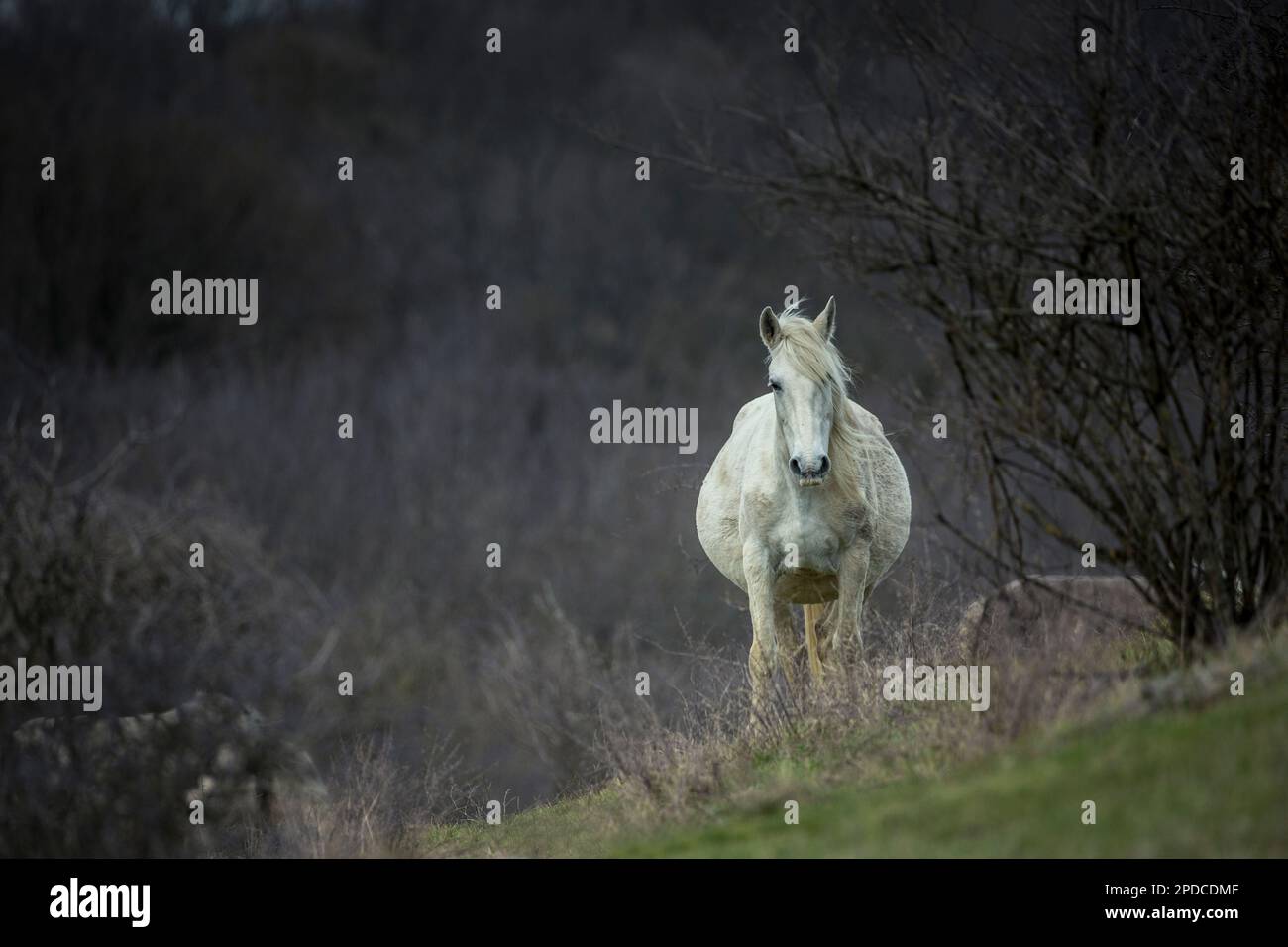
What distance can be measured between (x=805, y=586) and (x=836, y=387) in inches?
62.2

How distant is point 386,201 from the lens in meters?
106

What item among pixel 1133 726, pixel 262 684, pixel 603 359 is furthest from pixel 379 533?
pixel 1133 726

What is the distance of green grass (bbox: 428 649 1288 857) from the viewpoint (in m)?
6.14

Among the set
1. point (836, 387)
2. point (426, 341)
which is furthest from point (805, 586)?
point (426, 341)

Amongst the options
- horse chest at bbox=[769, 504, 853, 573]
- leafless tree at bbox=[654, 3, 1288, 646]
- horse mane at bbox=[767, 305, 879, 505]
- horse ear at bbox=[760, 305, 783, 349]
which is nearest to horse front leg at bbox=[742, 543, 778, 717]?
horse chest at bbox=[769, 504, 853, 573]

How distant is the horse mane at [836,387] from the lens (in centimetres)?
986

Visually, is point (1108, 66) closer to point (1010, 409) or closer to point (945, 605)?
point (1010, 409)

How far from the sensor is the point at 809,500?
10398mm

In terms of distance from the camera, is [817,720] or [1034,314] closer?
[1034,314]

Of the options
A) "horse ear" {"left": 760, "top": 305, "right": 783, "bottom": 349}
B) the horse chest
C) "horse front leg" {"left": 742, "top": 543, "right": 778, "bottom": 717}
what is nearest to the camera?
"horse ear" {"left": 760, "top": 305, "right": 783, "bottom": 349}

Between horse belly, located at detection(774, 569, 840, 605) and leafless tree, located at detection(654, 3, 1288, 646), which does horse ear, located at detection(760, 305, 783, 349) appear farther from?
horse belly, located at detection(774, 569, 840, 605)

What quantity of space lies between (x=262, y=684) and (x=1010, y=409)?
1009 inches

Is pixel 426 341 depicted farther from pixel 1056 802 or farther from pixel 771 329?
pixel 1056 802
